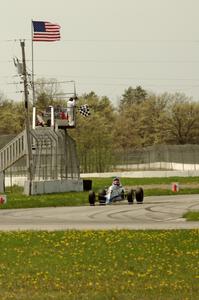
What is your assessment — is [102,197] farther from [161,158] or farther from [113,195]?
[161,158]

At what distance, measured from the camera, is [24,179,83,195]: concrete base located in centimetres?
4806

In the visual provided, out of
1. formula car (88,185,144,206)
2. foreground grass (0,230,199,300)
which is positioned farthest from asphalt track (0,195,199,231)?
foreground grass (0,230,199,300)

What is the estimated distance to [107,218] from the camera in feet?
97.6

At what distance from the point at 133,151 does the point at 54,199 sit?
5392 centimetres

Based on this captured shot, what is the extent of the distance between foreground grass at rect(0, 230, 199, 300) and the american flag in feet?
101

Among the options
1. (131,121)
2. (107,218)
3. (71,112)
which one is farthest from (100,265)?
(131,121)

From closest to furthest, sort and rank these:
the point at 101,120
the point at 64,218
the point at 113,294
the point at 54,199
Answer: the point at 113,294 → the point at 64,218 → the point at 54,199 → the point at 101,120

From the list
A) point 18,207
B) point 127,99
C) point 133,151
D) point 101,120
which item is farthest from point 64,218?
point 127,99

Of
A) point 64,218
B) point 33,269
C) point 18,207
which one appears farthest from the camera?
point 18,207

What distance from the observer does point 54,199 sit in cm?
4297

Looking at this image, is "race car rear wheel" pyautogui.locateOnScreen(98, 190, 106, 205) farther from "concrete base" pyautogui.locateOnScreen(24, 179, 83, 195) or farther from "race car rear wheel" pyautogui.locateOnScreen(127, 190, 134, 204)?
"concrete base" pyautogui.locateOnScreen(24, 179, 83, 195)

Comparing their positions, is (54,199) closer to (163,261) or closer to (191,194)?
(191,194)

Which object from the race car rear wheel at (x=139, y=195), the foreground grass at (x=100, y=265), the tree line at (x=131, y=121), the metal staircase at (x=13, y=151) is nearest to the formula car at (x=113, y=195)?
the race car rear wheel at (x=139, y=195)

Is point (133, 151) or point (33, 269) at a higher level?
point (133, 151)
